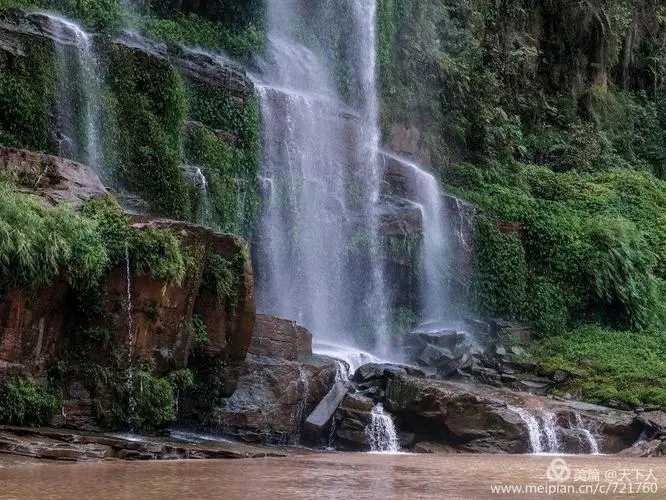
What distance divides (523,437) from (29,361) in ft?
26.8

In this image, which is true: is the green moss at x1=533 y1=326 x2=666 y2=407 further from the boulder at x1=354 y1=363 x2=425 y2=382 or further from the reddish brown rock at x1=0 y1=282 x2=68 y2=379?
the reddish brown rock at x1=0 y1=282 x2=68 y2=379

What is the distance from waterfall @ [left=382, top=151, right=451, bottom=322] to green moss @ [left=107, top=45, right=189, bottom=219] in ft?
26.5

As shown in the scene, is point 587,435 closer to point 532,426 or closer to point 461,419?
point 532,426

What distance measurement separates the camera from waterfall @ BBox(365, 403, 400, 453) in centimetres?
1468

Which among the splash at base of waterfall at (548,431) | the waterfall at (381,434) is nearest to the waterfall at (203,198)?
the waterfall at (381,434)

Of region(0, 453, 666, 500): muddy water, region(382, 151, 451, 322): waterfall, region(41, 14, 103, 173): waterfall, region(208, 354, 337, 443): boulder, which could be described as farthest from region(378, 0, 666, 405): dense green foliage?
region(41, 14, 103, 173): waterfall

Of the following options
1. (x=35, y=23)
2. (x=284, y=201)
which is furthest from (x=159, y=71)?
(x=284, y=201)

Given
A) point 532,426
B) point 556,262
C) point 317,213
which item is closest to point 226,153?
point 317,213

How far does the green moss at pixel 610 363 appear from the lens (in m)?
19.1

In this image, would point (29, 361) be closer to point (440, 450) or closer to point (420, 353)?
point (440, 450)

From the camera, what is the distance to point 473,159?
30.7 metres

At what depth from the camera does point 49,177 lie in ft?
44.4

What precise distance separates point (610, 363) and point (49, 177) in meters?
13.8

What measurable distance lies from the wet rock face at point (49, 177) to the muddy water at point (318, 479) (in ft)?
15.6
